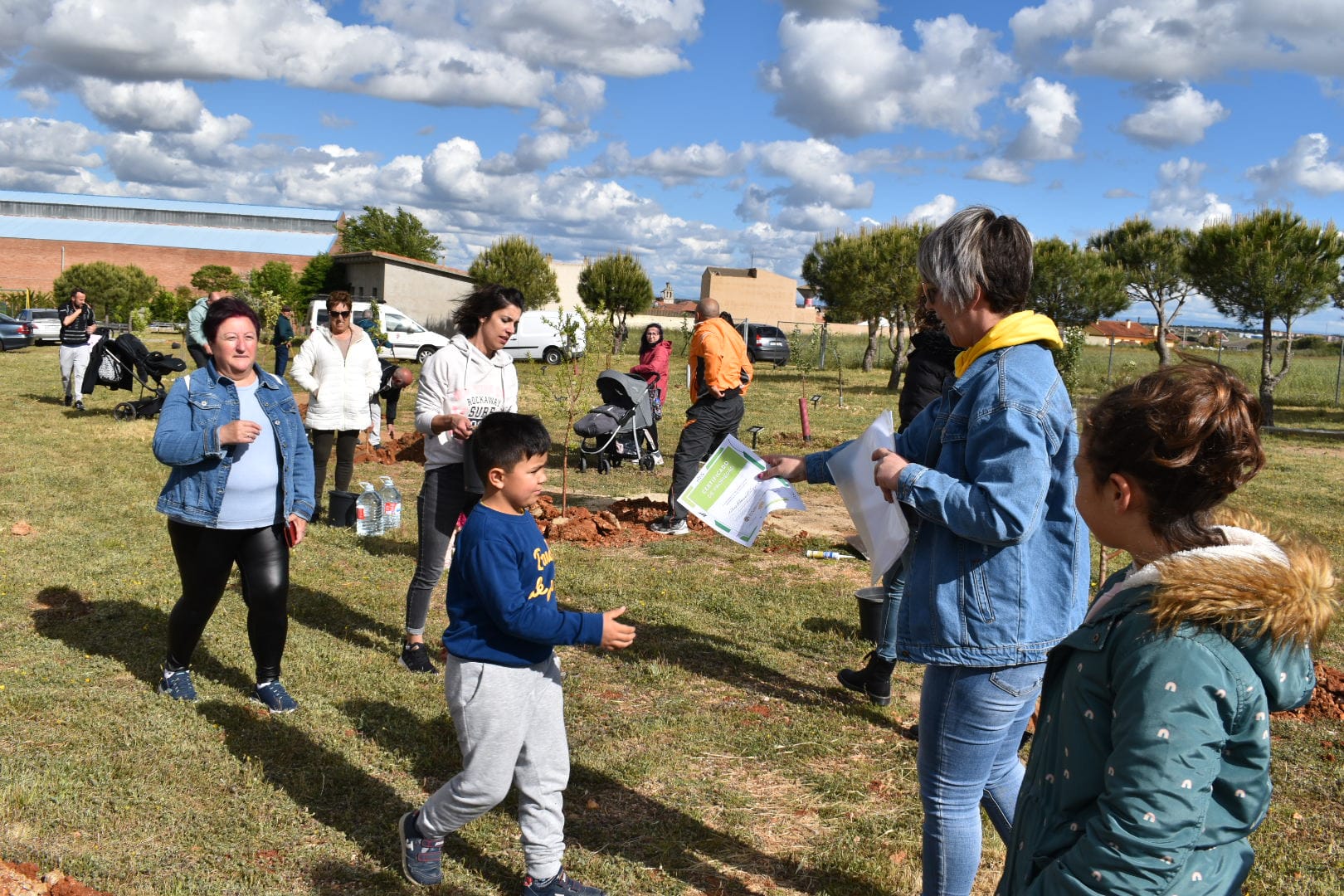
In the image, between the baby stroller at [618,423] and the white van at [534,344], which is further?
the white van at [534,344]

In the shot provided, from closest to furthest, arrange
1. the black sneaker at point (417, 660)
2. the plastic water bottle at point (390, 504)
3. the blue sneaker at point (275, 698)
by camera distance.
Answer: the blue sneaker at point (275, 698)
the black sneaker at point (417, 660)
the plastic water bottle at point (390, 504)

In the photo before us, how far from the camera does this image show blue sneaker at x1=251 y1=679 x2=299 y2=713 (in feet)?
15.8

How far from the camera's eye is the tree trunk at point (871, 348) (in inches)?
1410

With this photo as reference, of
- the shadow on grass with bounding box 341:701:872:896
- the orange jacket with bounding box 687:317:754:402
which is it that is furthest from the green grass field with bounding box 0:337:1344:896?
the orange jacket with bounding box 687:317:754:402

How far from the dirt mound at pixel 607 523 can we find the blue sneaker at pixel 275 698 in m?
3.76

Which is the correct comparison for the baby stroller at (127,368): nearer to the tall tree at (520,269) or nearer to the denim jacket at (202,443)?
the denim jacket at (202,443)

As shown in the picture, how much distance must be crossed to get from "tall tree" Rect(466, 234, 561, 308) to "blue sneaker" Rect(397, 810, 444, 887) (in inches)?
1814

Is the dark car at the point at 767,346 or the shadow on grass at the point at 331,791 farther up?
the dark car at the point at 767,346

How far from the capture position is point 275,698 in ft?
15.8

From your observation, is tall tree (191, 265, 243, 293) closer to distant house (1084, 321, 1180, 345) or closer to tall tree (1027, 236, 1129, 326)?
tall tree (1027, 236, 1129, 326)

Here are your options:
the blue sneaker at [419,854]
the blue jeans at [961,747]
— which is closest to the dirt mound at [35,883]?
the blue sneaker at [419,854]

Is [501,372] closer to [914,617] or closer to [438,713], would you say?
[438,713]

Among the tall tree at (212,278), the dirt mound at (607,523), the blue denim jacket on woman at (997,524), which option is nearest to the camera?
the blue denim jacket on woman at (997,524)

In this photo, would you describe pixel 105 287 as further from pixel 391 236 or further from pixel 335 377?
pixel 335 377
